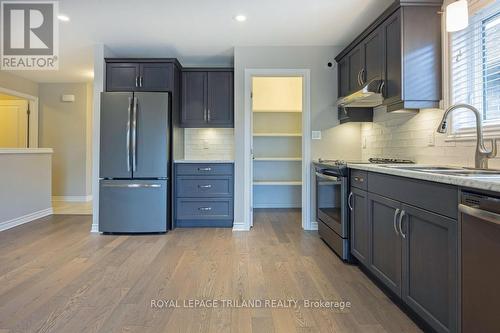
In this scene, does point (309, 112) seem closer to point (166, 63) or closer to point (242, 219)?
point (242, 219)

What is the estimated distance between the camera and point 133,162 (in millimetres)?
3734

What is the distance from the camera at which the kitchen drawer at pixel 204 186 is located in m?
4.11

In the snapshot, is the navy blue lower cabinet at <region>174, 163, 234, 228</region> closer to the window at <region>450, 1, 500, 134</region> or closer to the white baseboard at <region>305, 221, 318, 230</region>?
the white baseboard at <region>305, 221, 318, 230</region>

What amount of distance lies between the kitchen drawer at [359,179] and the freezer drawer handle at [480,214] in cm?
108

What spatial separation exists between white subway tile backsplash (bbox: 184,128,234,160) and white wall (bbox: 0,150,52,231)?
2.25 meters

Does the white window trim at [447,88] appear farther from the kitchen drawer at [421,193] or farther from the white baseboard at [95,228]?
the white baseboard at [95,228]

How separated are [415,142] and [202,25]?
8.16 ft

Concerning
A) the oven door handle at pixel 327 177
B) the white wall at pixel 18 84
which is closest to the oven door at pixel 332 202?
the oven door handle at pixel 327 177

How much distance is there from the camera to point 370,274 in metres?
2.47

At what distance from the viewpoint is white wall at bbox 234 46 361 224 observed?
13.2ft

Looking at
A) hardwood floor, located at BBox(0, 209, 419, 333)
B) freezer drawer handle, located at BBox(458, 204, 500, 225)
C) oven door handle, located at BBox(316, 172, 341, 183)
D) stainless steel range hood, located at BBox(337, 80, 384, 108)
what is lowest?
hardwood floor, located at BBox(0, 209, 419, 333)

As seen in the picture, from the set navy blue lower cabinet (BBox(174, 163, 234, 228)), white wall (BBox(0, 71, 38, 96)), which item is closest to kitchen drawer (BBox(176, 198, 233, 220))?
navy blue lower cabinet (BBox(174, 163, 234, 228))

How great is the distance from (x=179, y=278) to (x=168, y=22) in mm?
2607

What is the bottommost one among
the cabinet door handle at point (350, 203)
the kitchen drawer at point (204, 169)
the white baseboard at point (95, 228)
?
the white baseboard at point (95, 228)
